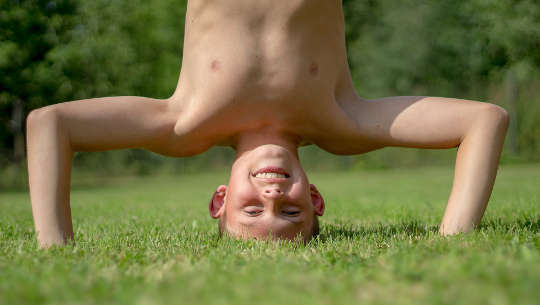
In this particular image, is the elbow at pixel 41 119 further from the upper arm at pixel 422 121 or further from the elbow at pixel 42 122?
the upper arm at pixel 422 121

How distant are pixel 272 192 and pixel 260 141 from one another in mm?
476

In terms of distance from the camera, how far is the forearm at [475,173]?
119 inches

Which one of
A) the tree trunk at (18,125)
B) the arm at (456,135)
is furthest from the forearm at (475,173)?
the tree trunk at (18,125)

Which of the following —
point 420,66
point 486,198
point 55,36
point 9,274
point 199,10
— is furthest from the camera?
point 420,66

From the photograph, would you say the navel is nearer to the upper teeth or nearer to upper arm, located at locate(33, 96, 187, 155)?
the upper teeth

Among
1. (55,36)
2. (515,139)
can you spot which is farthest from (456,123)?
(515,139)

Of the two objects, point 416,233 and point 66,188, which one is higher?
point 66,188

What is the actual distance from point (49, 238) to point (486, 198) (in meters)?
2.51

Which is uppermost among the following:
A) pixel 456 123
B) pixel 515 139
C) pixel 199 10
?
pixel 199 10

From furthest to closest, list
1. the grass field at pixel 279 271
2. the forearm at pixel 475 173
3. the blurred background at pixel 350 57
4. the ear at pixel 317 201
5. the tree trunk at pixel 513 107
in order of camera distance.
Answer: the tree trunk at pixel 513 107 < the blurred background at pixel 350 57 < the ear at pixel 317 201 < the forearm at pixel 475 173 < the grass field at pixel 279 271

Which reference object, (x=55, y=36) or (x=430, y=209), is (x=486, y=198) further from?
(x=55, y=36)

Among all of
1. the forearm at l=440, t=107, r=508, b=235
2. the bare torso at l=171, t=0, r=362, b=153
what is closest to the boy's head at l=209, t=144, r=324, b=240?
the bare torso at l=171, t=0, r=362, b=153

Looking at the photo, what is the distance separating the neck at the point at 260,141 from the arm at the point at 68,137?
1.48ft

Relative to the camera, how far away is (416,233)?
338cm
